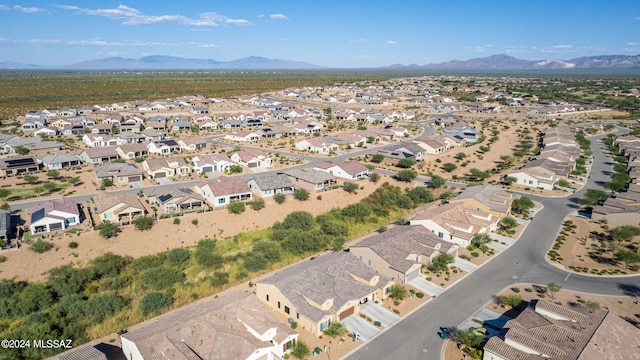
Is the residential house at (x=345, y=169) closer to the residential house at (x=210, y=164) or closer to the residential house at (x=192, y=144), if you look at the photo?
the residential house at (x=210, y=164)

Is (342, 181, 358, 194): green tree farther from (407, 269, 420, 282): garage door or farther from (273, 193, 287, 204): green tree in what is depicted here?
(407, 269, 420, 282): garage door

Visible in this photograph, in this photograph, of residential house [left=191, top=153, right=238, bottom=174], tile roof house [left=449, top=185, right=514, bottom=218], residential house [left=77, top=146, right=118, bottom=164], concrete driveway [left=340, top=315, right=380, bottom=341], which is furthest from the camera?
residential house [left=77, top=146, right=118, bottom=164]

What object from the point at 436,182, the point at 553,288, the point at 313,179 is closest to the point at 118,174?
the point at 313,179

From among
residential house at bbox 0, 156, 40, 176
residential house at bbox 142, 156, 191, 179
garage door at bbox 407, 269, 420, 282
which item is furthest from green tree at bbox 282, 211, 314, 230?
residential house at bbox 0, 156, 40, 176

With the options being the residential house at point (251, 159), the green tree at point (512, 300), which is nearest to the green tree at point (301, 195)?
the residential house at point (251, 159)

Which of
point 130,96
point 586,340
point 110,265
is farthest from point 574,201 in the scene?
point 130,96

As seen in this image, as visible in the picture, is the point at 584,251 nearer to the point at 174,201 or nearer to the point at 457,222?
the point at 457,222

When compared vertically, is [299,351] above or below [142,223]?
below
